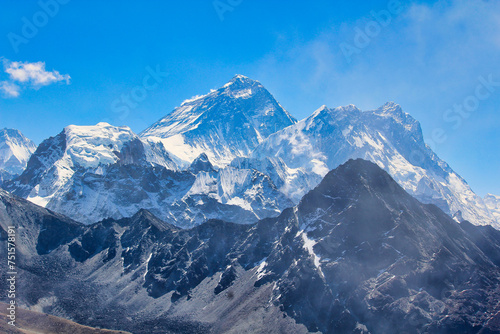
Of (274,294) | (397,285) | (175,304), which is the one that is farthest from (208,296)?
(397,285)

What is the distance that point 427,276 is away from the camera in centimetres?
15250

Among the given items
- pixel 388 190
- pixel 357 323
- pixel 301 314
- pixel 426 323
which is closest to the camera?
pixel 426 323

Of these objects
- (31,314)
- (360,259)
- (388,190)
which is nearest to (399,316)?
(360,259)

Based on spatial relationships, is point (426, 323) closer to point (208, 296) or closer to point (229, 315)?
point (229, 315)

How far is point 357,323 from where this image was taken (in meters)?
148

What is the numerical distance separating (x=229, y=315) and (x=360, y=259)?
6103 centimetres

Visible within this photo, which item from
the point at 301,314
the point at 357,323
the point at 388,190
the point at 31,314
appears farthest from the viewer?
the point at 388,190

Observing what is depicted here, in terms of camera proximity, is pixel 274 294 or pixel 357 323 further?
pixel 274 294

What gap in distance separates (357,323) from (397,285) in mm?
20684

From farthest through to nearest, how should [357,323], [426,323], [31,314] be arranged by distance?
[31,314] < [357,323] < [426,323]

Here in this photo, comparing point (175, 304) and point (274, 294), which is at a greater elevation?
point (175, 304)

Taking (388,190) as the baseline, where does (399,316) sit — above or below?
below

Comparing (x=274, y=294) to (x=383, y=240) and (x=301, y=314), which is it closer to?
(x=301, y=314)

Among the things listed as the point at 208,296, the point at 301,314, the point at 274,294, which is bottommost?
the point at 301,314
